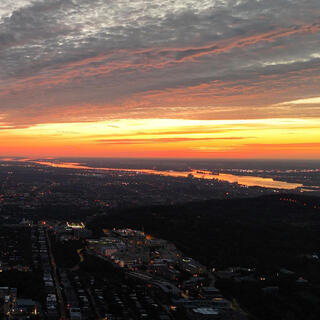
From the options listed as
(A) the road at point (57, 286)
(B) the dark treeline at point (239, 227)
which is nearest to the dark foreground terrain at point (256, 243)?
(B) the dark treeline at point (239, 227)

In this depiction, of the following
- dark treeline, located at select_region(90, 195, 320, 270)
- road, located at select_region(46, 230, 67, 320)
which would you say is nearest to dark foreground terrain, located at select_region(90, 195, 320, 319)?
dark treeline, located at select_region(90, 195, 320, 270)

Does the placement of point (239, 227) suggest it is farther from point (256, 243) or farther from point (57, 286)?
point (57, 286)

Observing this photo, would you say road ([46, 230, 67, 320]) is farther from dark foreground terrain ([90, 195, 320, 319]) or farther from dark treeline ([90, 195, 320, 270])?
dark treeline ([90, 195, 320, 270])

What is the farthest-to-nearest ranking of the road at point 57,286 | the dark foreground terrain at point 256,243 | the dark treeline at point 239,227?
the dark treeline at point 239,227 → the dark foreground terrain at point 256,243 → the road at point 57,286

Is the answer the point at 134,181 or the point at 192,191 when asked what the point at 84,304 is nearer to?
the point at 192,191

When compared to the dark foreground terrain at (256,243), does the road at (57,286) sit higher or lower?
lower

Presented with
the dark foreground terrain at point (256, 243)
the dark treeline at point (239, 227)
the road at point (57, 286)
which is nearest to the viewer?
the road at point (57, 286)

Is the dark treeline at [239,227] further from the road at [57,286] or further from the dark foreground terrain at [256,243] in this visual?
the road at [57,286]

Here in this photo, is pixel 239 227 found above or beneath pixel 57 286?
above

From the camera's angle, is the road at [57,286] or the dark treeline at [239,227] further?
the dark treeline at [239,227]

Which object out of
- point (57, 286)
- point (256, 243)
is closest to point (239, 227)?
point (256, 243)

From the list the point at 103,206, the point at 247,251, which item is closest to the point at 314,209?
the point at 247,251

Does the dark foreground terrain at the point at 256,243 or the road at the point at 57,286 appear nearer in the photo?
the road at the point at 57,286
